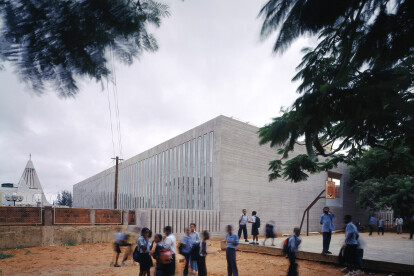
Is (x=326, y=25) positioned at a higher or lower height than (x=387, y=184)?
higher

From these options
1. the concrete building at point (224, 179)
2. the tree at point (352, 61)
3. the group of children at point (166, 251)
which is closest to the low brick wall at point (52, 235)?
the concrete building at point (224, 179)

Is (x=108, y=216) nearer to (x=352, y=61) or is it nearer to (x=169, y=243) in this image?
(x=169, y=243)

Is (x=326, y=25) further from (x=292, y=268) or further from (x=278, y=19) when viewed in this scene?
(x=292, y=268)

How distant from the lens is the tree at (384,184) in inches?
347

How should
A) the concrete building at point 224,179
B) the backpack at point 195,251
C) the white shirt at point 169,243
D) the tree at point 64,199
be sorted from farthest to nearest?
the tree at point 64,199 < the concrete building at point 224,179 < the backpack at point 195,251 < the white shirt at point 169,243

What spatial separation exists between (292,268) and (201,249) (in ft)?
6.94

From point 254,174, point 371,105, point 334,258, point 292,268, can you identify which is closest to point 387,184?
point 254,174

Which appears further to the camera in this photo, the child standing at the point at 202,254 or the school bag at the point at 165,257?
the child standing at the point at 202,254

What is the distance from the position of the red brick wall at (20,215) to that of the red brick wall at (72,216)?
72 centimetres

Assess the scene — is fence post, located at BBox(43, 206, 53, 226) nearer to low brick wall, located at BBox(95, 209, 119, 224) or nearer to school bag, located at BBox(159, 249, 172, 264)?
low brick wall, located at BBox(95, 209, 119, 224)

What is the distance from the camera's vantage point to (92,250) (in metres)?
11.9

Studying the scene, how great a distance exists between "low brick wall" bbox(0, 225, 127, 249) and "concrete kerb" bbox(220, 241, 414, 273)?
616 centimetres

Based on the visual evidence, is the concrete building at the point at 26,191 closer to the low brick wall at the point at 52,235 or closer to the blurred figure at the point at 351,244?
the low brick wall at the point at 52,235

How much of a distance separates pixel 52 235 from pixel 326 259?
1144cm
